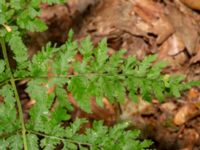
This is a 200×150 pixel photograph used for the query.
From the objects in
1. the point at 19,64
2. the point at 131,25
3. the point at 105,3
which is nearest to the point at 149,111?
the point at 131,25

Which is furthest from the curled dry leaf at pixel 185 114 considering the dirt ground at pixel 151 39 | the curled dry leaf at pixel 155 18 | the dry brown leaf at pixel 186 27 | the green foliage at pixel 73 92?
the green foliage at pixel 73 92

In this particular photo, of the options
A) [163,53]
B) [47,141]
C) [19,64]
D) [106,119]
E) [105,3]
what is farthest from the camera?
[105,3]

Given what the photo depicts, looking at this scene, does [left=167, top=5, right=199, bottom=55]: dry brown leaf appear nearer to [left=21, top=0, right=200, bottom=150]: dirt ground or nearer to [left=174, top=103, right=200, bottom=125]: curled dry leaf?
[left=21, top=0, right=200, bottom=150]: dirt ground

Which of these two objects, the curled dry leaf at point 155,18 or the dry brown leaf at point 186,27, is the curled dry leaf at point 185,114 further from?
the curled dry leaf at point 155,18

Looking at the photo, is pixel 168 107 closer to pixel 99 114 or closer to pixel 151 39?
pixel 99 114

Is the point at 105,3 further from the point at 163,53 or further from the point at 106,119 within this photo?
the point at 106,119

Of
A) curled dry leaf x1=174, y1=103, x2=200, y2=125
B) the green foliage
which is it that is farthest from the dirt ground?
the green foliage

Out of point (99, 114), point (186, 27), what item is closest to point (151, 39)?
point (186, 27)

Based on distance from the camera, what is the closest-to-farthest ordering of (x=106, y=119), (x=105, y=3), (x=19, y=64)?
(x=19, y=64) → (x=106, y=119) → (x=105, y=3)
